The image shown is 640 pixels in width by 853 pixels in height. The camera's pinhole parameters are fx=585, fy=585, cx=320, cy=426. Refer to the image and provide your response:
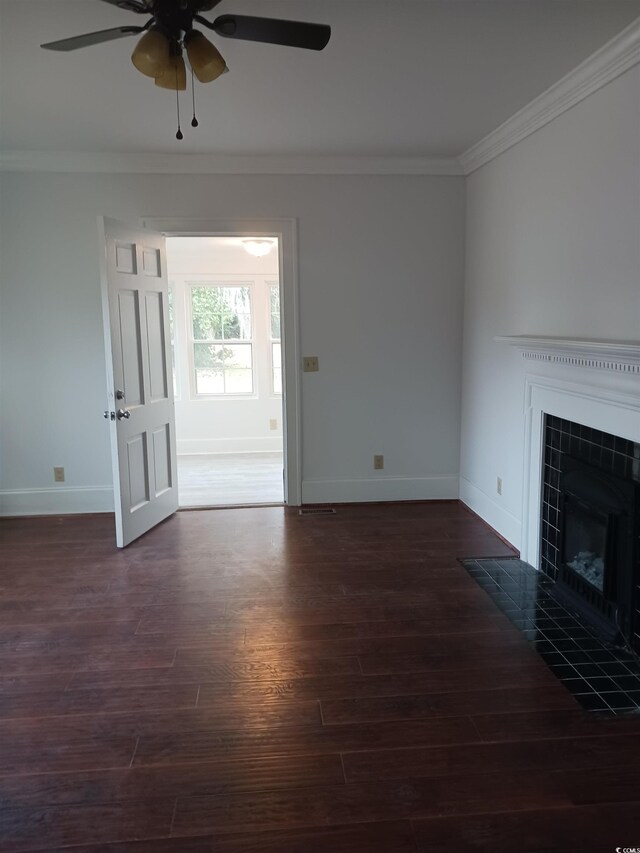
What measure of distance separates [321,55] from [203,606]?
8.68 ft

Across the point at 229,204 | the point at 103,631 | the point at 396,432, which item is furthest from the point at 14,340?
the point at 396,432

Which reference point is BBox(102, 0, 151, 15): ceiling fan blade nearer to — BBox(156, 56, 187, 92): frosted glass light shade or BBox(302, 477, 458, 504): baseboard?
BBox(156, 56, 187, 92): frosted glass light shade

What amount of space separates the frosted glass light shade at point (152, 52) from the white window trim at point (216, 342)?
4.73m

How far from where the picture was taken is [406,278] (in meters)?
4.43

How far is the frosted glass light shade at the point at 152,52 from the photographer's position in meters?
1.93

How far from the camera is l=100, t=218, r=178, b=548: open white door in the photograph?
3.62m

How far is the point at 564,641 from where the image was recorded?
263 centimetres

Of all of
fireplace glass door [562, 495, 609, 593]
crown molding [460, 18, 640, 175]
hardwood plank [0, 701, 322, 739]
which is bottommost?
hardwood plank [0, 701, 322, 739]

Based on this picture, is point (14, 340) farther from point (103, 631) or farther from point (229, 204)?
point (103, 631)

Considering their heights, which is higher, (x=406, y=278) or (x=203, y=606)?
(x=406, y=278)

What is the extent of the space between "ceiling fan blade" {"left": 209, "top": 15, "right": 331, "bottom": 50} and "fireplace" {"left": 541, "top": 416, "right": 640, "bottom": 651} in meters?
2.00

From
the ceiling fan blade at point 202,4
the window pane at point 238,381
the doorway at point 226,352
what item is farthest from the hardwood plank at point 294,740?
the window pane at point 238,381

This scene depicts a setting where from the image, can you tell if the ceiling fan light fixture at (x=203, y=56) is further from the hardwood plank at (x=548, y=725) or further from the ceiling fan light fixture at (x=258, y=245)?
the ceiling fan light fixture at (x=258, y=245)

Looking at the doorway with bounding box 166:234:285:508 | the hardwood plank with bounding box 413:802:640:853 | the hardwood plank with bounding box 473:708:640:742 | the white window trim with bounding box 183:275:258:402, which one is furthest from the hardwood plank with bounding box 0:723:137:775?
the white window trim with bounding box 183:275:258:402
